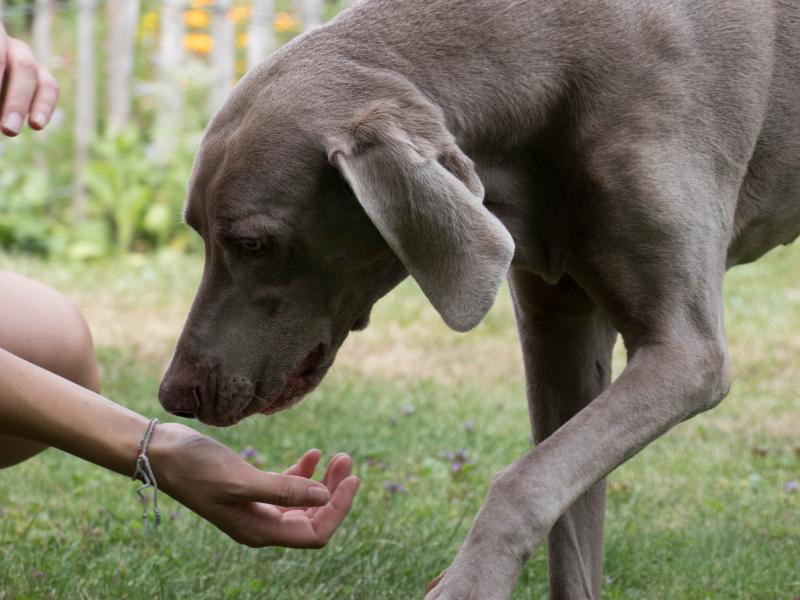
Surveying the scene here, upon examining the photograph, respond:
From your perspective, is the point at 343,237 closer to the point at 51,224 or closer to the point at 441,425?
the point at 441,425

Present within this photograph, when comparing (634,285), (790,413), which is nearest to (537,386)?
(634,285)

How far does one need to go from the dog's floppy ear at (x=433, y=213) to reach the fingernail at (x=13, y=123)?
67cm

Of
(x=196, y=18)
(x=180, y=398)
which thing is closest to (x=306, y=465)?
(x=180, y=398)

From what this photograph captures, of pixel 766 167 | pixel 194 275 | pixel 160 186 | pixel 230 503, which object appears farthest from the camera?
pixel 160 186

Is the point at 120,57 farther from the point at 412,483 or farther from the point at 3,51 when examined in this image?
the point at 3,51

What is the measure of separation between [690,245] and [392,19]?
33.7 inches

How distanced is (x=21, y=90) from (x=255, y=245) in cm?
60

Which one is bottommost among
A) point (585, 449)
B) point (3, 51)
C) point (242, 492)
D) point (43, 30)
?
point (43, 30)

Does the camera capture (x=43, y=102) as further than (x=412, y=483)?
No

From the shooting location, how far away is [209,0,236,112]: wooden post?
9.25 metres

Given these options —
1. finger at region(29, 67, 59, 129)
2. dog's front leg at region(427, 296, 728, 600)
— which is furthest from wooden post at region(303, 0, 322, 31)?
dog's front leg at region(427, 296, 728, 600)

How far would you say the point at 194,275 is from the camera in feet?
26.9

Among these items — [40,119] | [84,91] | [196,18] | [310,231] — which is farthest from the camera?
[196,18]

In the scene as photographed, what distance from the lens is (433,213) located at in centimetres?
272
